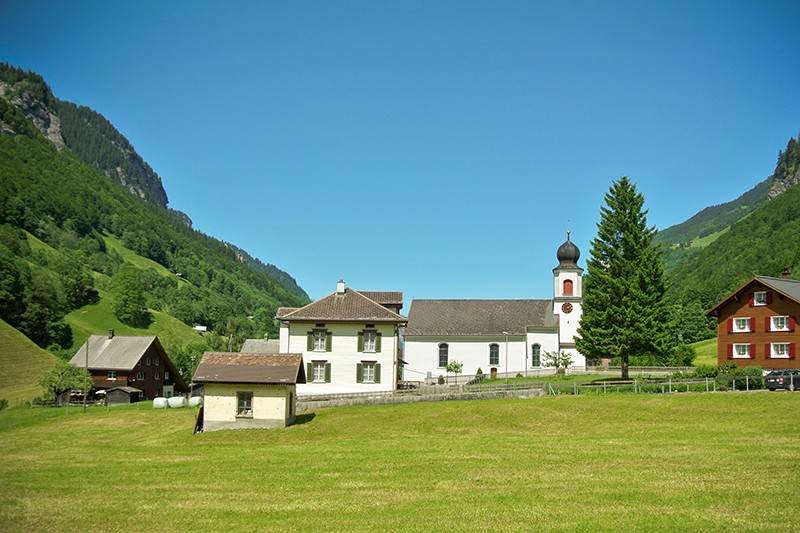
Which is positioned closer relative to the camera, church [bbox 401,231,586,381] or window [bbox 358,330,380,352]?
window [bbox 358,330,380,352]

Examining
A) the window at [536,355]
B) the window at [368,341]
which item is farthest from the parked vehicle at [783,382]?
the window at [536,355]

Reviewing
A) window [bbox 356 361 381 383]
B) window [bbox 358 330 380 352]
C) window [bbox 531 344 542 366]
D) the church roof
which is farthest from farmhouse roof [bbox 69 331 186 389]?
window [bbox 531 344 542 366]

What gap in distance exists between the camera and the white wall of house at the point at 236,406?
37812mm

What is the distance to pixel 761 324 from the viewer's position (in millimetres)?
53656

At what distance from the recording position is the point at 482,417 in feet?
121

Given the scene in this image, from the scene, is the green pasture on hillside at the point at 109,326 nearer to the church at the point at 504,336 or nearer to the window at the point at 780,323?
the church at the point at 504,336

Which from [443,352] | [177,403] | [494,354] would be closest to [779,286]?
[494,354]

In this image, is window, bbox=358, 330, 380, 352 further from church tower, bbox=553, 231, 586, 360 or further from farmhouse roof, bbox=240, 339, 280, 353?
church tower, bbox=553, 231, 586, 360

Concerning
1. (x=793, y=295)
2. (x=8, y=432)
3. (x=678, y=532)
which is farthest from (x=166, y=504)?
(x=793, y=295)

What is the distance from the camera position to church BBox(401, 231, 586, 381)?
7550cm

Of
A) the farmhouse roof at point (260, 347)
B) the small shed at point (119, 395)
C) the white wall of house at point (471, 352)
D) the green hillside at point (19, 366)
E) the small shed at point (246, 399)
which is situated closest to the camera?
the small shed at point (246, 399)

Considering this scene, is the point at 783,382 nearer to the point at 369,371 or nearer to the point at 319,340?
the point at 369,371

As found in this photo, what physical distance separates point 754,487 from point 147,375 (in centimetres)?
7084

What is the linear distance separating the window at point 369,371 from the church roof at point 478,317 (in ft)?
81.1
